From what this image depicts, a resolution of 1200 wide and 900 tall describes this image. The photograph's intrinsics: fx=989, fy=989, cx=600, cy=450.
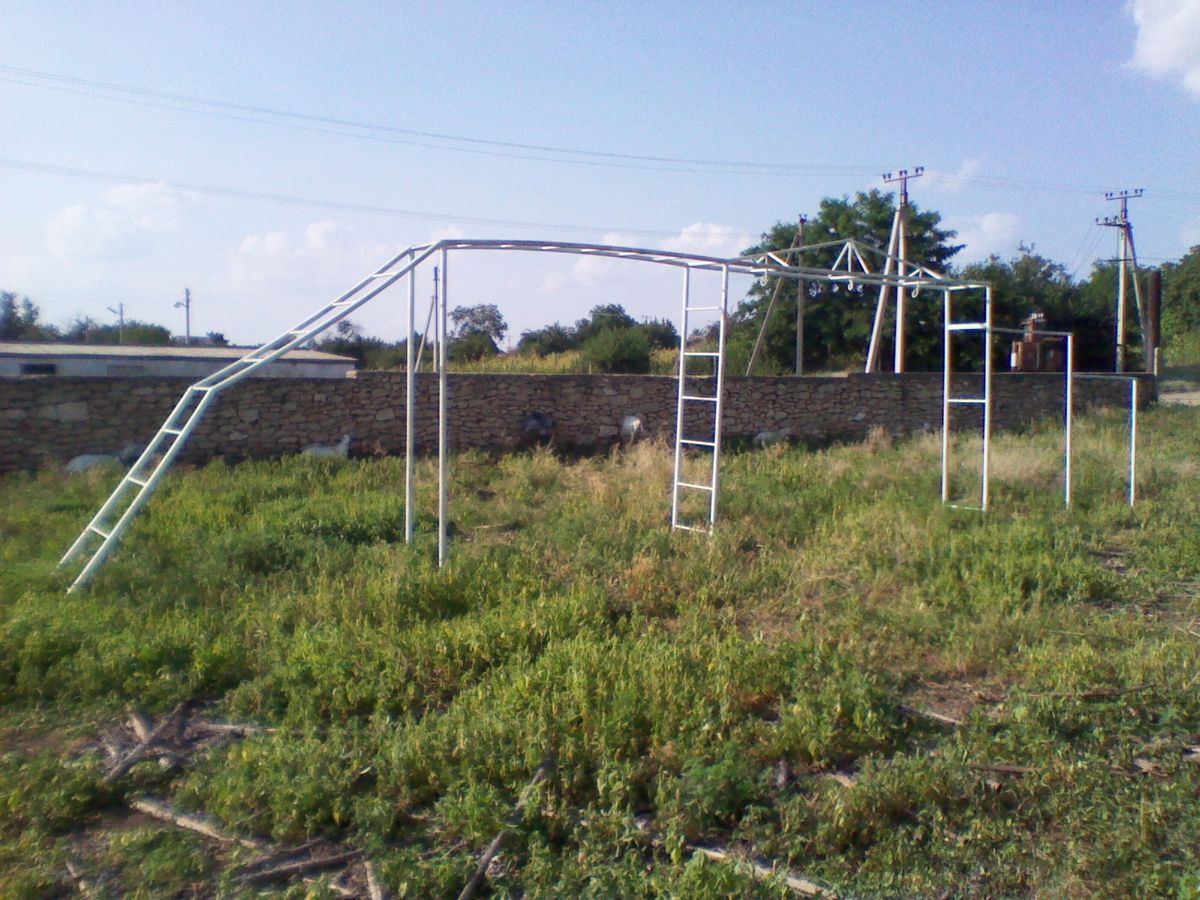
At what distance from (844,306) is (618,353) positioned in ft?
33.8

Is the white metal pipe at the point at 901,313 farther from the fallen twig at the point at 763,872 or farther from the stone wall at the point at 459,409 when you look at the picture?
the fallen twig at the point at 763,872

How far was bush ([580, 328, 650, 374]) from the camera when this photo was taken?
2477cm

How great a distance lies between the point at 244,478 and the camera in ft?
37.0

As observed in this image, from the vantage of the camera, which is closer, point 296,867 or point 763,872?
point 763,872

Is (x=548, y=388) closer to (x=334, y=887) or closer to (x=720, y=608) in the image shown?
(x=720, y=608)

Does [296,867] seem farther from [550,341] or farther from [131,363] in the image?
[550,341]

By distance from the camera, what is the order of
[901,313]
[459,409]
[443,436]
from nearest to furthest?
[443,436] < [459,409] < [901,313]

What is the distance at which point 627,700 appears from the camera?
476cm

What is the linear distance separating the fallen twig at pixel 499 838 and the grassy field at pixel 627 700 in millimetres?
39

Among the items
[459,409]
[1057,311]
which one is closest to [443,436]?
[459,409]

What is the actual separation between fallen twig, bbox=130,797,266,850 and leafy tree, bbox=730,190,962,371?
27.1 metres

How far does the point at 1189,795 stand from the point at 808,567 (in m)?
3.60

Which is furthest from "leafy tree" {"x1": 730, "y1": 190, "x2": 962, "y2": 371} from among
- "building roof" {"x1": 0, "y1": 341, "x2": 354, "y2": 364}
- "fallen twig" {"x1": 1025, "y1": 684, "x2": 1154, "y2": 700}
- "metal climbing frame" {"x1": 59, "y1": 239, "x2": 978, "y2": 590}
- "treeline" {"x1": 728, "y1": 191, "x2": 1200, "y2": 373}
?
"fallen twig" {"x1": 1025, "y1": 684, "x2": 1154, "y2": 700}

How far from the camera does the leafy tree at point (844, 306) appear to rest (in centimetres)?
3058
